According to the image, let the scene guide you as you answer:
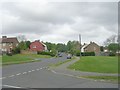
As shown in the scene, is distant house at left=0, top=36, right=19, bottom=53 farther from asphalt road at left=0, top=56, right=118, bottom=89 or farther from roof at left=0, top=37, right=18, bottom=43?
asphalt road at left=0, top=56, right=118, bottom=89

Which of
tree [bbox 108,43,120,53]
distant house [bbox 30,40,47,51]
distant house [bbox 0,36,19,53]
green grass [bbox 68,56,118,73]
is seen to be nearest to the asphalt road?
green grass [bbox 68,56,118,73]

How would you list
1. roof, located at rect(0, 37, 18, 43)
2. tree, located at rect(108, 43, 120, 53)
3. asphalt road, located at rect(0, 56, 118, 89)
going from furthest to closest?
tree, located at rect(108, 43, 120, 53)
roof, located at rect(0, 37, 18, 43)
asphalt road, located at rect(0, 56, 118, 89)

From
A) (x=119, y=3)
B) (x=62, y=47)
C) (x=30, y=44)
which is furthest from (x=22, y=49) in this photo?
(x=62, y=47)

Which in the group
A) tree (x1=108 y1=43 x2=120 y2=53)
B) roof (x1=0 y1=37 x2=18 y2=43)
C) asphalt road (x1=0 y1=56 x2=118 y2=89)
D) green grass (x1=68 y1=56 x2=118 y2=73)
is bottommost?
green grass (x1=68 y1=56 x2=118 y2=73)

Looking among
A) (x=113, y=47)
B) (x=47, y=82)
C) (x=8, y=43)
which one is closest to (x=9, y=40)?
(x=8, y=43)

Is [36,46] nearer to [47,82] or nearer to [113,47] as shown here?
[113,47]

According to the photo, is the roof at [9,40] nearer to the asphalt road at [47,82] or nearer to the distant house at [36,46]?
the distant house at [36,46]

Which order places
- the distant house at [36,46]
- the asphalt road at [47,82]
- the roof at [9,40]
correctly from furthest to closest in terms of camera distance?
the distant house at [36,46] → the roof at [9,40] → the asphalt road at [47,82]

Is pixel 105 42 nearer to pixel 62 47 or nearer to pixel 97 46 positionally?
pixel 97 46

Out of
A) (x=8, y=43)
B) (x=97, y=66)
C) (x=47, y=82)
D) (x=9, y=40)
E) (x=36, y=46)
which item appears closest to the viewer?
(x=47, y=82)

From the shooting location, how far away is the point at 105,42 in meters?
126

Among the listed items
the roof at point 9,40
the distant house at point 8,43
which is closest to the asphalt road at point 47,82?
the distant house at point 8,43

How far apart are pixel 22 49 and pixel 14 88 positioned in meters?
82.9

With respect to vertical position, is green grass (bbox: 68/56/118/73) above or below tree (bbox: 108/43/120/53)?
below
